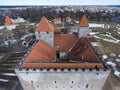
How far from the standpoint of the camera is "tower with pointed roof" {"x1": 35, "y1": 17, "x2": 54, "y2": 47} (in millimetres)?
32250

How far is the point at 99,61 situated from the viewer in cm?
2398

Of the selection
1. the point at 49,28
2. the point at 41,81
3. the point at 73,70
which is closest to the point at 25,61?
the point at 41,81

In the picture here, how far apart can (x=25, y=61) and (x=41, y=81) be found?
4341 mm

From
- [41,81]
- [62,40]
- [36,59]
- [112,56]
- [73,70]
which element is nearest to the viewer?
[73,70]

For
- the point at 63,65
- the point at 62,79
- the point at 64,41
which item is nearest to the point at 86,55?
the point at 63,65

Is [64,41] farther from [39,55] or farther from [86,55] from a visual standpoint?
[86,55]

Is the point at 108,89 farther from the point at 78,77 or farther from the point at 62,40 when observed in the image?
the point at 62,40

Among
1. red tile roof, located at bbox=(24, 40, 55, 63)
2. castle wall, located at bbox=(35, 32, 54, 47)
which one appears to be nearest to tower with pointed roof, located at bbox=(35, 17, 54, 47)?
castle wall, located at bbox=(35, 32, 54, 47)

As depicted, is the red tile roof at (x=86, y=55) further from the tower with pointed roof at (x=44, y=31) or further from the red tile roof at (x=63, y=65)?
the tower with pointed roof at (x=44, y=31)

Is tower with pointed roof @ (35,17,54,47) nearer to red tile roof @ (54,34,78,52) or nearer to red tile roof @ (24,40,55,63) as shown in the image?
red tile roof @ (24,40,55,63)

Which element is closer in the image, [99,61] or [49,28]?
[99,61]

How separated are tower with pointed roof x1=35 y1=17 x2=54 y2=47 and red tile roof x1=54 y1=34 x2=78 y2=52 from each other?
3029 millimetres

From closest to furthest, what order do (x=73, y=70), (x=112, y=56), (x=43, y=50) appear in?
1. (x=73, y=70)
2. (x=43, y=50)
3. (x=112, y=56)

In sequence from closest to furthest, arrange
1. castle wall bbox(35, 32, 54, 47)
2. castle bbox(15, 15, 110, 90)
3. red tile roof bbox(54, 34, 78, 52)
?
1. castle bbox(15, 15, 110, 90)
2. castle wall bbox(35, 32, 54, 47)
3. red tile roof bbox(54, 34, 78, 52)
